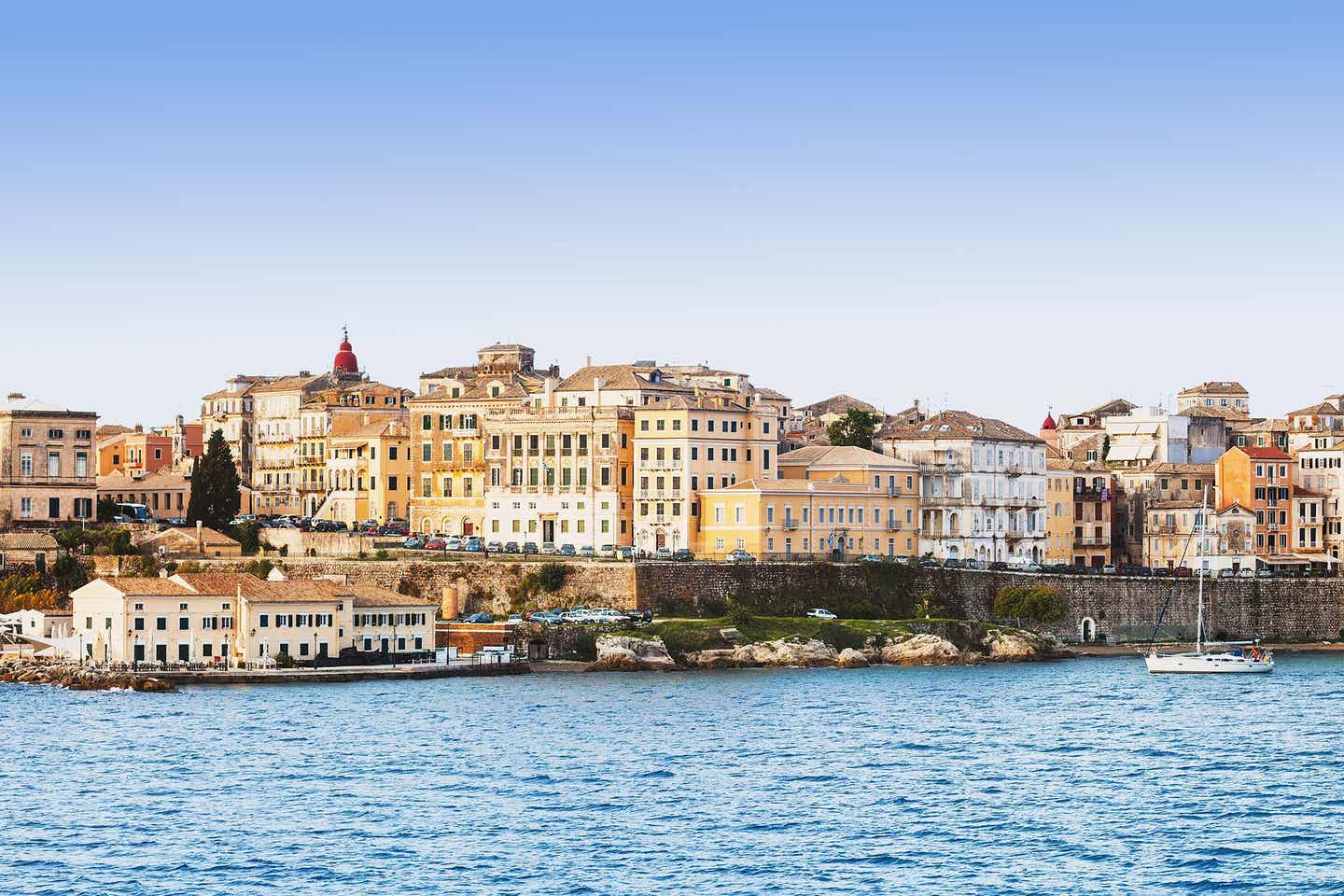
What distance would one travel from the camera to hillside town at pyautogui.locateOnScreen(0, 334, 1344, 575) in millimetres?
103938

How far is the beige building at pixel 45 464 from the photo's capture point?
4247 inches

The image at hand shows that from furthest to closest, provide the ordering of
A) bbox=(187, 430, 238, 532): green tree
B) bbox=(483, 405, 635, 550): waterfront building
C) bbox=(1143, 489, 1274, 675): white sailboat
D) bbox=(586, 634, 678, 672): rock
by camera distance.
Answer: bbox=(187, 430, 238, 532): green tree → bbox=(483, 405, 635, 550): waterfront building → bbox=(1143, 489, 1274, 675): white sailboat → bbox=(586, 634, 678, 672): rock

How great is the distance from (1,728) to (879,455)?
1972 inches

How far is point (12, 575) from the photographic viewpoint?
10256cm

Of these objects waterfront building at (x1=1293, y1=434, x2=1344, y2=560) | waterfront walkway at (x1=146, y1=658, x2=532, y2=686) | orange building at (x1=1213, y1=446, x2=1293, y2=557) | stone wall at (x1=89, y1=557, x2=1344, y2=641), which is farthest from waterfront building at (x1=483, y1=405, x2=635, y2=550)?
waterfront building at (x1=1293, y1=434, x2=1344, y2=560)

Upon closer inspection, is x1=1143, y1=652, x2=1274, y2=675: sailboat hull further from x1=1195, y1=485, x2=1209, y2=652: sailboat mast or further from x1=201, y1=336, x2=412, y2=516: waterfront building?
x1=201, y1=336, x2=412, y2=516: waterfront building

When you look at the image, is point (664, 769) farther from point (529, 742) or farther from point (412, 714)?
point (412, 714)

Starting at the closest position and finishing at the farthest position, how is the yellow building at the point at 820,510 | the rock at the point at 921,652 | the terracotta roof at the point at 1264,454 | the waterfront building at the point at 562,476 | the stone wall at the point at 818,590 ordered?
the rock at the point at 921,652
the stone wall at the point at 818,590
the yellow building at the point at 820,510
the waterfront building at the point at 562,476
the terracotta roof at the point at 1264,454

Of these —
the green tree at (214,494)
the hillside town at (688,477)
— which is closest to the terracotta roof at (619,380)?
the hillside town at (688,477)

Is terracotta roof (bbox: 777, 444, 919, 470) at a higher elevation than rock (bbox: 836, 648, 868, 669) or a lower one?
higher

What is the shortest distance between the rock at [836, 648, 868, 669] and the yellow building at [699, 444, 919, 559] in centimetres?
880

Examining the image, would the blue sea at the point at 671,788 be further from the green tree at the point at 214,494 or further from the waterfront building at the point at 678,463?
the green tree at the point at 214,494

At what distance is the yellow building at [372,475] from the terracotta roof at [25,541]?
17.5m

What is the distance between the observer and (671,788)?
60.6 meters
